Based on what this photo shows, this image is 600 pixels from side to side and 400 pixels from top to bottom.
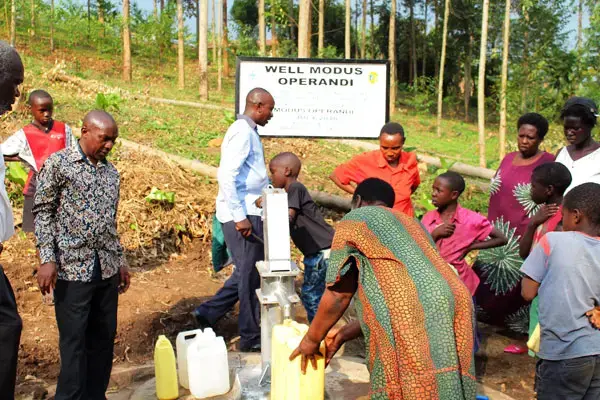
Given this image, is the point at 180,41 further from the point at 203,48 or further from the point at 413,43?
the point at 413,43

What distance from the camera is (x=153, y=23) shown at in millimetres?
22641

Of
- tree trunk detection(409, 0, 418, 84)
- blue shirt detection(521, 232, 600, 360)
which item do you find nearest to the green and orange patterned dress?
blue shirt detection(521, 232, 600, 360)

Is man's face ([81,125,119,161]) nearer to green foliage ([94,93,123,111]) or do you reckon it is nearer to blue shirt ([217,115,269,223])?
blue shirt ([217,115,269,223])

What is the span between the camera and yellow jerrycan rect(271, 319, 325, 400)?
2.62m

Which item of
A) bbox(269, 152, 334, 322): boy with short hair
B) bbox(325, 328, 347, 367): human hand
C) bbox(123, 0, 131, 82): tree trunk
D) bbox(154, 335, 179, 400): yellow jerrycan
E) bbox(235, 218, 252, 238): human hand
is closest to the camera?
bbox(325, 328, 347, 367): human hand

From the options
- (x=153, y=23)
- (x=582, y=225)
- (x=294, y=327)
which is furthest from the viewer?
(x=153, y=23)

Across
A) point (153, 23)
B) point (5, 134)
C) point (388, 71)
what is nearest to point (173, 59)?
point (153, 23)

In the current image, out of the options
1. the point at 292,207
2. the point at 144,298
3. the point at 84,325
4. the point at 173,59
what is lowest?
the point at 144,298

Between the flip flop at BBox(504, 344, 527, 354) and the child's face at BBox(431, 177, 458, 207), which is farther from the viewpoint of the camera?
the flip flop at BBox(504, 344, 527, 354)

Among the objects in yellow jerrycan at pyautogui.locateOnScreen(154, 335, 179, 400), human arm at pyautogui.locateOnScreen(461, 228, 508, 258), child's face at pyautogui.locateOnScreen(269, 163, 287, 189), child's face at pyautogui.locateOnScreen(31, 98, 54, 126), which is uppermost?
child's face at pyautogui.locateOnScreen(31, 98, 54, 126)

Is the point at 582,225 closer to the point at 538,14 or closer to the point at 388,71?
the point at 388,71

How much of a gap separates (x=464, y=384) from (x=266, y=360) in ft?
4.09

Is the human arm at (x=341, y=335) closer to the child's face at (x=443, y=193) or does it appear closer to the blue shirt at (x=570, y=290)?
the blue shirt at (x=570, y=290)

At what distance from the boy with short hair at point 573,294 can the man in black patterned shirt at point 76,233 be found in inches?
85.0
